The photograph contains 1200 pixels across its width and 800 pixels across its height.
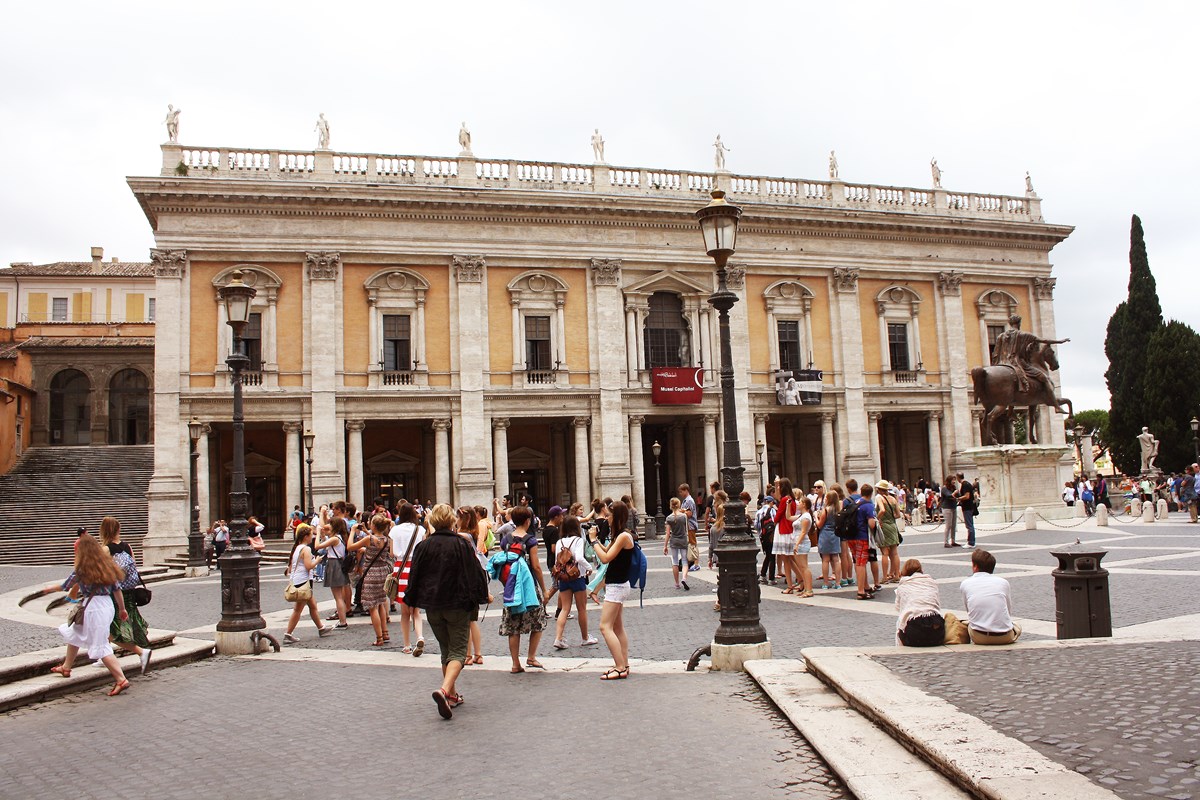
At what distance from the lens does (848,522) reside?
45.5 ft

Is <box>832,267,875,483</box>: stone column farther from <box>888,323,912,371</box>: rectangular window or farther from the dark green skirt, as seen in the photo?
the dark green skirt

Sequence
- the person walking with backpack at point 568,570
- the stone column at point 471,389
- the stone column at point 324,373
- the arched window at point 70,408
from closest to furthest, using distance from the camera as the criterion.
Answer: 1. the person walking with backpack at point 568,570
2. the stone column at point 324,373
3. the stone column at point 471,389
4. the arched window at point 70,408

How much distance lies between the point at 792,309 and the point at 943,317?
7.07m

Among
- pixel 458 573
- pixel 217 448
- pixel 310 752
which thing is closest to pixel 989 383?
pixel 458 573

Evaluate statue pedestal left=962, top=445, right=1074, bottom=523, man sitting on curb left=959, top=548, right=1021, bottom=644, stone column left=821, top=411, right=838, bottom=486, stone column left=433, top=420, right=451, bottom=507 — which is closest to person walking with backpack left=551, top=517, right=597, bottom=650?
man sitting on curb left=959, top=548, right=1021, bottom=644

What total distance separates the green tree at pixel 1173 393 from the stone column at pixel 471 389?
38.2m

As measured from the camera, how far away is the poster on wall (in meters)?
36.1

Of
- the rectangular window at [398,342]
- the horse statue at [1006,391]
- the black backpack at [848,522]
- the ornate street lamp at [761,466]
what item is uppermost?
the rectangular window at [398,342]

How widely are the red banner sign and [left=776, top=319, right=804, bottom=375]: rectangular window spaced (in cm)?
423

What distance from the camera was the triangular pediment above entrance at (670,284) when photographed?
116 ft

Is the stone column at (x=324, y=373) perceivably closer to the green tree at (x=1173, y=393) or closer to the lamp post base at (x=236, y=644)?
the lamp post base at (x=236, y=644)

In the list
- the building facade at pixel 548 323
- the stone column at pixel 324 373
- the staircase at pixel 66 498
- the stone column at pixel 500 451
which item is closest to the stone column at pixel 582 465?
the building facade at pixel 548 323

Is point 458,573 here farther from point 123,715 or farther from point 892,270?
point 892,270

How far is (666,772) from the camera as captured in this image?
18.2 ft
